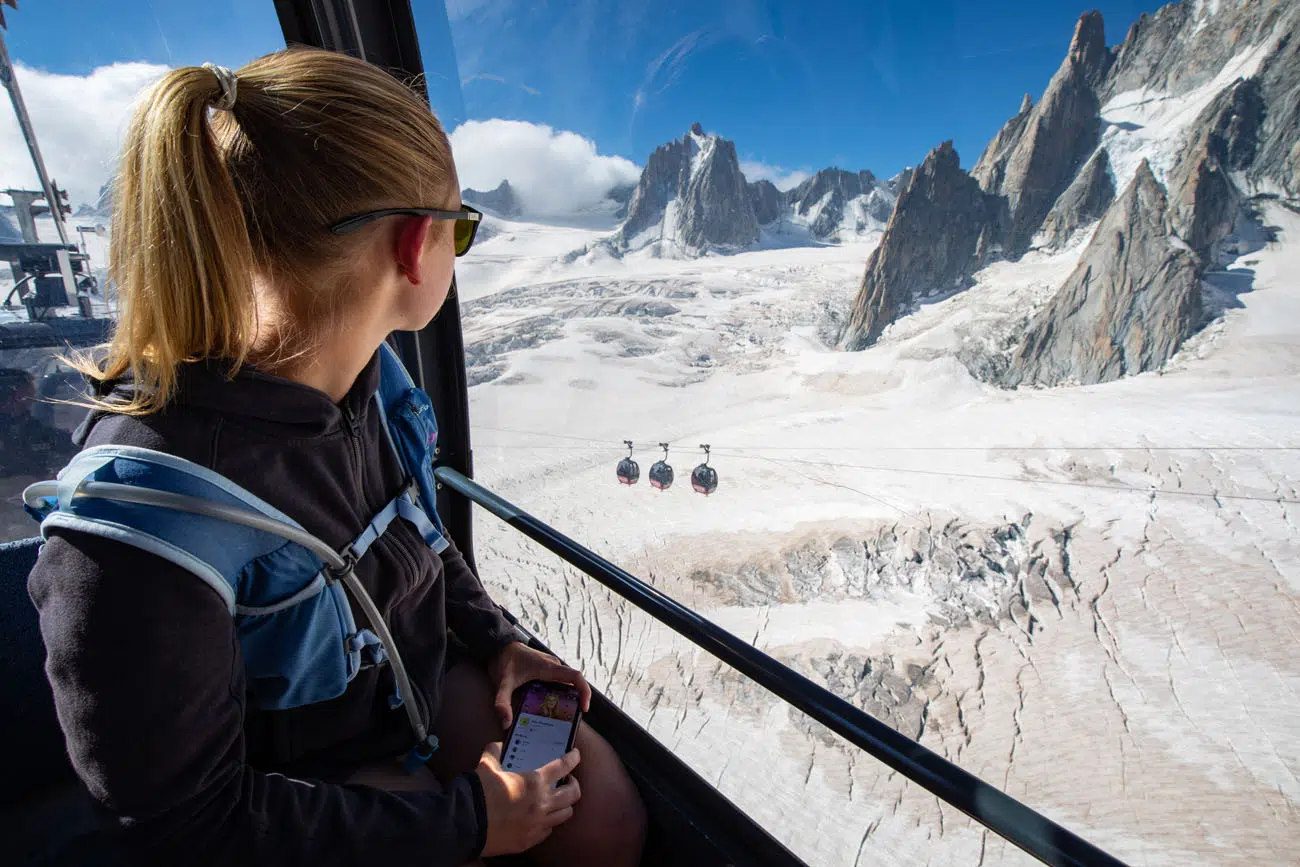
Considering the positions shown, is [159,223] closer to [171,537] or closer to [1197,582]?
[171,537]

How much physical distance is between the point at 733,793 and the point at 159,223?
7.24 metres

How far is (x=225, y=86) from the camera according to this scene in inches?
21.2

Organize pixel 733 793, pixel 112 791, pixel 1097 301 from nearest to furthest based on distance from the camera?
pixel 112 791
pixel 733 793
pixel 1097 301

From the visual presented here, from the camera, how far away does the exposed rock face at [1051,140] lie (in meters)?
4.34

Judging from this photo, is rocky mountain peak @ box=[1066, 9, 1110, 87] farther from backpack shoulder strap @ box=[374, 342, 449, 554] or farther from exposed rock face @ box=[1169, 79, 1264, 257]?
backpack shoulder strap @ box=[374, 342, 449, 554]

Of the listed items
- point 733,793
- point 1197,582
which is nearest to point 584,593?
point 733,793

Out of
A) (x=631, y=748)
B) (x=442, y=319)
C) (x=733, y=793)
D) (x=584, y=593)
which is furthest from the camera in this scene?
(x=584, y=593)

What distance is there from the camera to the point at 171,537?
0.45m

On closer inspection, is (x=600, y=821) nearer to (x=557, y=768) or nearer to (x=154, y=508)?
(x=557, y=768)

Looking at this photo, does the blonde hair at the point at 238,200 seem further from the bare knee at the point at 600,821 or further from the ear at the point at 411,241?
the bare knee at the point at 600,821

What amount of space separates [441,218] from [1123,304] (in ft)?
26.7

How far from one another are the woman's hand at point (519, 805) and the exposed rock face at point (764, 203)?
10.3 meters

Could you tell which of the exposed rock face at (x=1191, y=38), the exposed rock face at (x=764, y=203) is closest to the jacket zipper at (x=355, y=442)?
the exposed rock face at (x=1191, y=38)

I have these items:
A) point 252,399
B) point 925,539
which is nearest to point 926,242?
point 925,539
